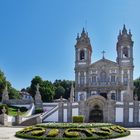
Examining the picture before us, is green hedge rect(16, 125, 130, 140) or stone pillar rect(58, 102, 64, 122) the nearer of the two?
green hedge rect(16, 125, 130, 140)

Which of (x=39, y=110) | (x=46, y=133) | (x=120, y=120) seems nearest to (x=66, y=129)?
(x=46, y=133)

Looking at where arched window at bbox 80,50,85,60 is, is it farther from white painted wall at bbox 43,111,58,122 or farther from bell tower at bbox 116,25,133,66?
white painted wall at bbox 43,111,58,122

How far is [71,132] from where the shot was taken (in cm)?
2331

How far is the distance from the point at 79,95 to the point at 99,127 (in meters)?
41.6

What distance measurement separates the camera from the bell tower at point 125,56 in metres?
66.0

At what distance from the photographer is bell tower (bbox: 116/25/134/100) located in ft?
217

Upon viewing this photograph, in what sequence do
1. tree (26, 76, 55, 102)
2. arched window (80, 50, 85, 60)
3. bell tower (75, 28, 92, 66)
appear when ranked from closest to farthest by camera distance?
bell tower (75, 28, 92, 66)
arched window (80, 50, 85, 60)
tree (26, 76, 55, 102)

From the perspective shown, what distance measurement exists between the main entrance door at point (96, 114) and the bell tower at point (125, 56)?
1514 cm

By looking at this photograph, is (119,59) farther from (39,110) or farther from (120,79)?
(39,110)

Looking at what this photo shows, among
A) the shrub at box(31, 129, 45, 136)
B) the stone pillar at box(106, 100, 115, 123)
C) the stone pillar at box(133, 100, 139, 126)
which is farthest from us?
the stone pillar at box(106, 100, 115, 123)

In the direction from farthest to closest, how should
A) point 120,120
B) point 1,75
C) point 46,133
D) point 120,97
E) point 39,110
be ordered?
point 1,75
point 120,97
point 39,110
point 120,120
point 46,133

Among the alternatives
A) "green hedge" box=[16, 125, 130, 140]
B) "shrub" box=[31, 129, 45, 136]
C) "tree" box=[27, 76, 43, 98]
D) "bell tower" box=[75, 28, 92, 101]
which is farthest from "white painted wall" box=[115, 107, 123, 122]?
"tree" box=[27, 76, 43, 98]

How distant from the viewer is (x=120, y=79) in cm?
6612

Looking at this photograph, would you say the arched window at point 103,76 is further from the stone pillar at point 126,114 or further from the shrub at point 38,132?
the shrub at point 38,132
